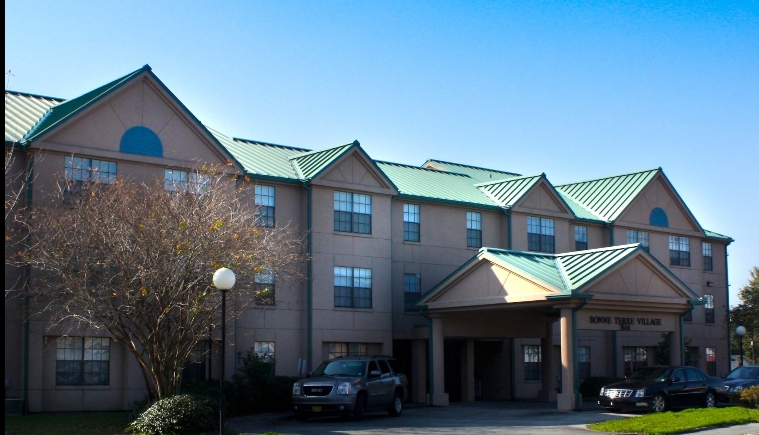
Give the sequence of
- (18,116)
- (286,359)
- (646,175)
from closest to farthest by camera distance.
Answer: (18,116), (286,359), (646,175)

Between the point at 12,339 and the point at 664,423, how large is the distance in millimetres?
17162

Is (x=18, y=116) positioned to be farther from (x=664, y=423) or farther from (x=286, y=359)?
(x=664, y=423)

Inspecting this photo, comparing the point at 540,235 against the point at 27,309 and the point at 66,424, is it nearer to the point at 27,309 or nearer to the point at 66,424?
the point at 27,309

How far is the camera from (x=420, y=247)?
3416cm

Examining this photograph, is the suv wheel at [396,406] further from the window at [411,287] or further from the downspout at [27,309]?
the downspout at [27,309]

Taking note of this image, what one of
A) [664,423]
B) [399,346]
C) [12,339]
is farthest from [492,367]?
[12,339]

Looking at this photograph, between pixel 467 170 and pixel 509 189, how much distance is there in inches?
206

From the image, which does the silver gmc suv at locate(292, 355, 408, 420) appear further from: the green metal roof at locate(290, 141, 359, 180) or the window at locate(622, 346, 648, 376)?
the window at locate(622, 346, 648, 376)

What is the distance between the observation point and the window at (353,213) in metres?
31.7

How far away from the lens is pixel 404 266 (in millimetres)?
33594

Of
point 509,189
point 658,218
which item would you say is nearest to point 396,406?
point 509,189

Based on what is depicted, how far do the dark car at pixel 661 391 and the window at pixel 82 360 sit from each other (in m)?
14.7

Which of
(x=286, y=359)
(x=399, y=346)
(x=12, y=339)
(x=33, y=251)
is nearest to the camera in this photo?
(x=33, y=251)

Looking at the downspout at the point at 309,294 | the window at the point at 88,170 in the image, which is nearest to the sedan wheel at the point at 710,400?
the downspout at the point at 309,294
